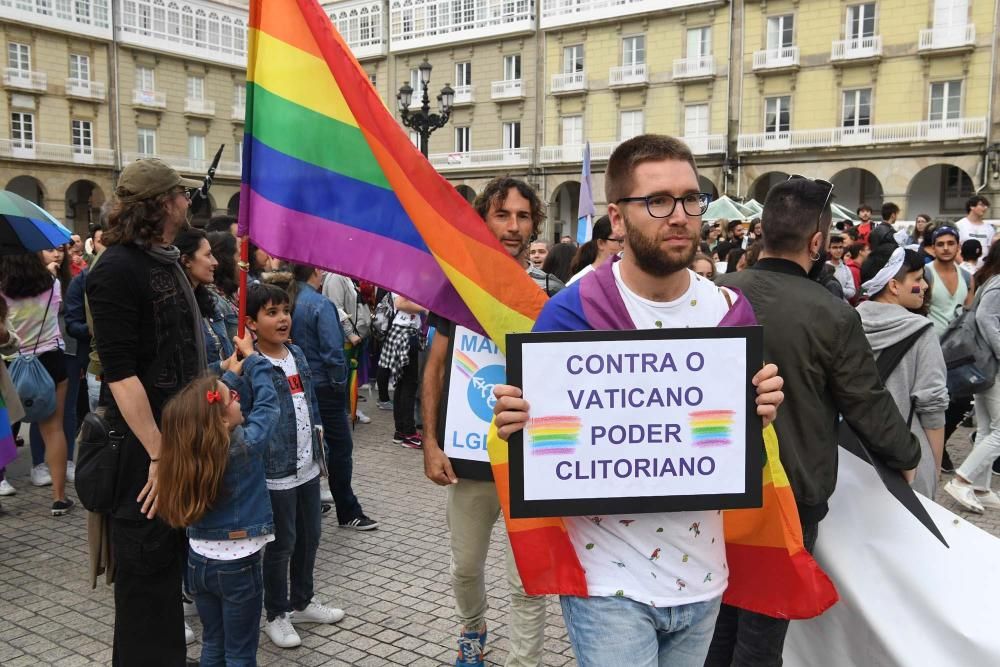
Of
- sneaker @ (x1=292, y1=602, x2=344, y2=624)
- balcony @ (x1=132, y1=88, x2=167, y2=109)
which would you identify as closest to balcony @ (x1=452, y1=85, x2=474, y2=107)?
balcony @ (x1=132, y1=88, x2=167, y2=109)

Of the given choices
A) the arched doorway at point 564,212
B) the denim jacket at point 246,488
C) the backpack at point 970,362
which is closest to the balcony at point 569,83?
the arched doorway at point 564,212

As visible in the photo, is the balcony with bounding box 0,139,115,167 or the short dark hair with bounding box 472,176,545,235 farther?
Answer: the balcony with bounding box 0,139,115,167

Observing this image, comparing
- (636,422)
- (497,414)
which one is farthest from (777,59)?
(497,414)

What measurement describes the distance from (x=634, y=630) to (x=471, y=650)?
5.10ft

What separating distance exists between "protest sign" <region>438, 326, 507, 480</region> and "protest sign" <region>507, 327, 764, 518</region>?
4.33 ft

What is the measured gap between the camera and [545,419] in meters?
1.97

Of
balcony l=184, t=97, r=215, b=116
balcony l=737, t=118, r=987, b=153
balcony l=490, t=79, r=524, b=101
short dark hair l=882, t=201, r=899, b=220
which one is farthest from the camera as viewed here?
balcony l=184, t=97, r=215, b=116

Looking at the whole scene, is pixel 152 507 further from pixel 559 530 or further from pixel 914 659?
pixel 914 659

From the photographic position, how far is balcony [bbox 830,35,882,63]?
28.4 metres

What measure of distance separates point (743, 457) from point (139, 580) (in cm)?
224

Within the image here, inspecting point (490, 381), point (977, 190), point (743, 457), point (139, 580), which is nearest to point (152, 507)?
point (139, 580)

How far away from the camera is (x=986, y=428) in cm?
641

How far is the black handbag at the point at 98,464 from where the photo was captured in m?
2.96

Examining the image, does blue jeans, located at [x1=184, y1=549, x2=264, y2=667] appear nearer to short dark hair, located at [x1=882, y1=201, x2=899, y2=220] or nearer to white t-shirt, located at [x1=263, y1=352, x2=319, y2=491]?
white t-shirt, located at [x1=263, y1=352, x2=319, y2=491]
